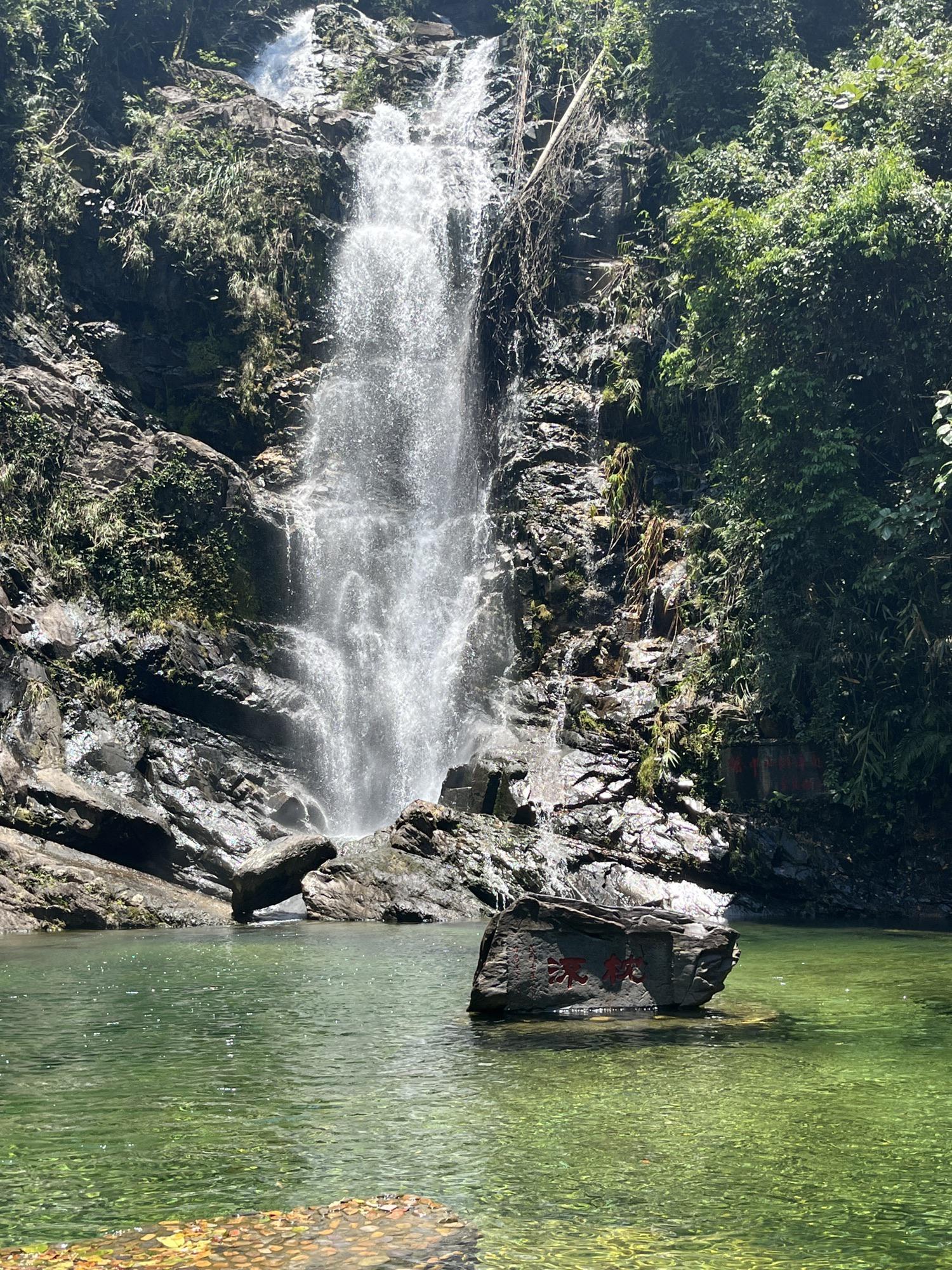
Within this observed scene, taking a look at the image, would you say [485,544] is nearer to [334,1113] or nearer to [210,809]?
[210,809]

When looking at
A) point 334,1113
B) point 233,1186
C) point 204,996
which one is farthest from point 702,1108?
point 204,996

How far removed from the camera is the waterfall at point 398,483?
23344mm

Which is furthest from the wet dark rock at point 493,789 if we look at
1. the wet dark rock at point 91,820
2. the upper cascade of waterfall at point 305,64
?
the upper cascade of waterfall at point 305,64

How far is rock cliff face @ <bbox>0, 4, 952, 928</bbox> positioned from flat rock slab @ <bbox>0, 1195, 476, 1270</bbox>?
12182 millimetres

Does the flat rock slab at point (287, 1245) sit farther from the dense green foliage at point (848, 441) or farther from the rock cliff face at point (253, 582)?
the dense green foliage at point (848, 441)

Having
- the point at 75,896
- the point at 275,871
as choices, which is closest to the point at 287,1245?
the point at 75,896

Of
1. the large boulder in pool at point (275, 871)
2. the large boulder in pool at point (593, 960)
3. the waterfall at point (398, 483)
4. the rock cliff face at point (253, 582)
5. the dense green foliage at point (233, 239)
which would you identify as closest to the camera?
the large boulder in pool at point (593, 960)

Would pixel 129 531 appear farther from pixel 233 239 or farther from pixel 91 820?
pixel 233 239

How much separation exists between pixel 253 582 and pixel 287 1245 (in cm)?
2192

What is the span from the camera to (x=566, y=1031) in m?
8.44

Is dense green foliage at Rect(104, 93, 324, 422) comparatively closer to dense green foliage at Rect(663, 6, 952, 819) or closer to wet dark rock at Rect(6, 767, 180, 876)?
dense green foliage at Rect(663, 6, 952, 819)

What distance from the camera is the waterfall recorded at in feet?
76.6

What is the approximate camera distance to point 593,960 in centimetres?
930

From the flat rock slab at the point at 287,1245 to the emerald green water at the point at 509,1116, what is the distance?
0.15 meters
